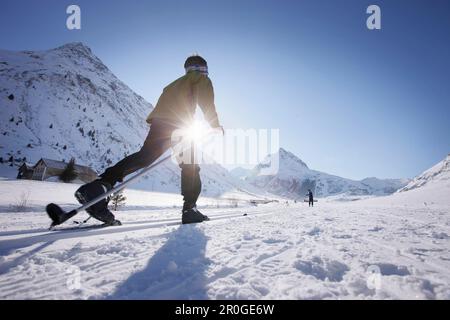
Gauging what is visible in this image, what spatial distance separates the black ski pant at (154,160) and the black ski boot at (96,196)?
9cm

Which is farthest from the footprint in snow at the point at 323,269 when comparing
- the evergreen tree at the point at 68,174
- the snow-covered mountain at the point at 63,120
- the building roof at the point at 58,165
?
the snow-covered mountain at the point at 63,120

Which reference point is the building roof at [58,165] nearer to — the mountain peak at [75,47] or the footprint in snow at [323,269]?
the footprint in snow at [323,269]

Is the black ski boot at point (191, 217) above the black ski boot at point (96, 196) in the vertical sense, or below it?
below

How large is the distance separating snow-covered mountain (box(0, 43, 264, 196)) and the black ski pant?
59.2 meters

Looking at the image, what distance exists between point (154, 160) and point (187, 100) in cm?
97

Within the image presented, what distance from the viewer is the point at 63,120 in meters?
72.5

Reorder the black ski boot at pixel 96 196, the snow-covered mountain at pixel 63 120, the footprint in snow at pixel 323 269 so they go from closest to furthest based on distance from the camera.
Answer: the footprint in snow at pixel 323 269
the black ski boot at pixel 96 196
the snow-covered mountain at pixel 63 120

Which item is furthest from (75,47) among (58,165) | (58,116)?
(58,165)

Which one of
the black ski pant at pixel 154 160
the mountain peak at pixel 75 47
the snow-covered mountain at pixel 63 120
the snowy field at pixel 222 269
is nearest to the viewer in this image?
the snowy field at pixel 222 269

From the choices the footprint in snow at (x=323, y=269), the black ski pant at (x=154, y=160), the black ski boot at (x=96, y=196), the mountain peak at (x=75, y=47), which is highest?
→ the mountain peak at (x=75, y=47)

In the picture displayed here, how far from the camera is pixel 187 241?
1.98 m

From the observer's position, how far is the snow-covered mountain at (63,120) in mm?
57250

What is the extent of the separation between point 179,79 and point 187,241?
2394 millimetres

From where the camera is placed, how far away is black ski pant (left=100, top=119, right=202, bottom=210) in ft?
9.73
